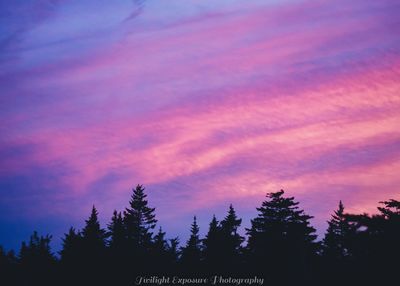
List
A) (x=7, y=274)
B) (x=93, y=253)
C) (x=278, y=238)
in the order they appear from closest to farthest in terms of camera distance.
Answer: (x=278, y=238)
(x=93, y=253)
(x=7, y=274)

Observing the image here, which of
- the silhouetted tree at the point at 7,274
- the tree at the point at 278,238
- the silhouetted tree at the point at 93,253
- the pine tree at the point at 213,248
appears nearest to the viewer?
the tree at the point at 278,238

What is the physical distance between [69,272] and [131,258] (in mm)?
5464

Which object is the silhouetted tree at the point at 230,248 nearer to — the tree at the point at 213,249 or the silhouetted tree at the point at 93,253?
the tree at the point at 213,249

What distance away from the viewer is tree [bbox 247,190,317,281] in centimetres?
2728

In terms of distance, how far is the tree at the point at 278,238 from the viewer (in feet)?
89.5

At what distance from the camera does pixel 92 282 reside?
3375cm

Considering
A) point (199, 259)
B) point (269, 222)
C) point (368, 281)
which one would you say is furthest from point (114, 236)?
point (368, 281)

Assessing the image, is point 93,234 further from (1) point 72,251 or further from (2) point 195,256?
(2) point 195,256

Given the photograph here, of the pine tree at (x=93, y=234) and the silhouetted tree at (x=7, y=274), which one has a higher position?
the pine tree at (x=93, y=234)

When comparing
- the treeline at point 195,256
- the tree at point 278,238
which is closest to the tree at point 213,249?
the treeline at point 195,256

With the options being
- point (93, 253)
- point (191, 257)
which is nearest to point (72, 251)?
point (93, 253)

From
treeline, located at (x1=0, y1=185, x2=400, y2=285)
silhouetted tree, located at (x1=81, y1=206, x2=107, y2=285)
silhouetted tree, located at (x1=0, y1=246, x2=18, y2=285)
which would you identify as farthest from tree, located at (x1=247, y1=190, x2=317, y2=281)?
silhouetted tree, located at (x1=0, y1=246, x2=18, y2=285)

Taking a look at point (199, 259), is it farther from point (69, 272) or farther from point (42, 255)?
point (42, 255)

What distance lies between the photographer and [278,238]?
28219 mm
